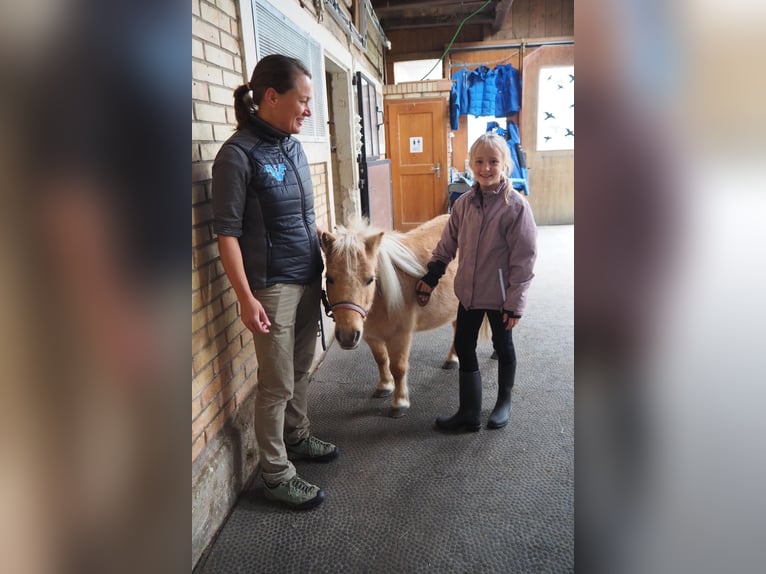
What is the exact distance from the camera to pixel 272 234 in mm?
1541

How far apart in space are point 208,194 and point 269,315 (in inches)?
18.1

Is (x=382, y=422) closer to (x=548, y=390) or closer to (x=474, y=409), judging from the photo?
(x=474, y=409)

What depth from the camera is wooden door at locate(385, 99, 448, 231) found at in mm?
6473

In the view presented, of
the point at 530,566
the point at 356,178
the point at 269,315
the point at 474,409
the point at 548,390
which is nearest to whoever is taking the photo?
the point at 530,566

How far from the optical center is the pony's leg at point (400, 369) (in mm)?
2275

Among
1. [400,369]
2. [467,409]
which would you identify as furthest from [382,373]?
[467,409]

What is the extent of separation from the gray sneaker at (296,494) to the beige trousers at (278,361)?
1.1 inches

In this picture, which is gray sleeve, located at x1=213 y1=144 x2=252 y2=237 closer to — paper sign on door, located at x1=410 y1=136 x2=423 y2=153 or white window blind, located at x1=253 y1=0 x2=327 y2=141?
white window blind, located at x1=253 y1=0 x2=327 y2=141

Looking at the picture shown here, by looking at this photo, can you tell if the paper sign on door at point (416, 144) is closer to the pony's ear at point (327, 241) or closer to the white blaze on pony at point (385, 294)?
the white blaze on pony at point (385, 294)

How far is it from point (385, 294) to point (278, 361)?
26.3 inches


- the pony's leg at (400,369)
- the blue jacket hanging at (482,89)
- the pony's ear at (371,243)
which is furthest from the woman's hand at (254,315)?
the blue jacket hanging at (482,89)
